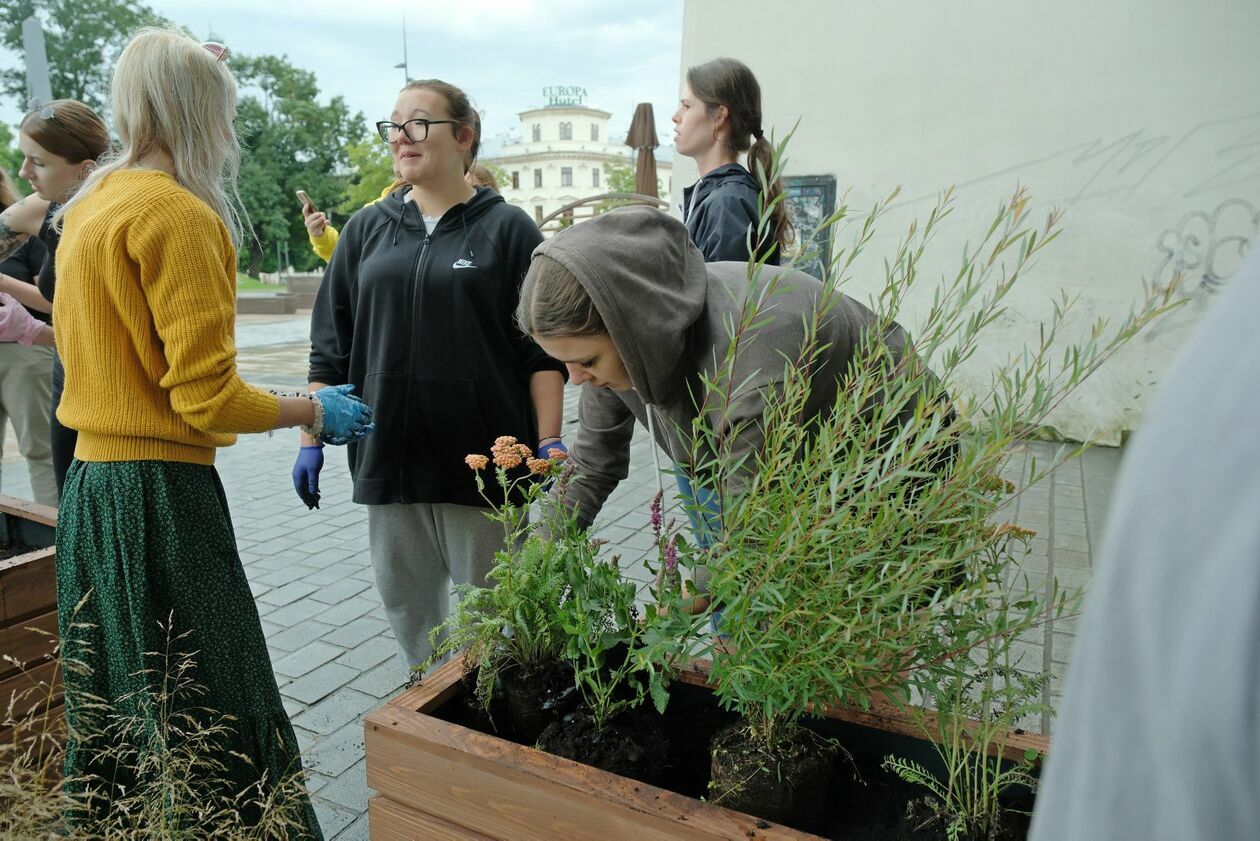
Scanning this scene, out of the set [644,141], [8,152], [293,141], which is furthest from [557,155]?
[644,141]

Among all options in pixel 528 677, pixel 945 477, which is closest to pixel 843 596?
pixel 945 477

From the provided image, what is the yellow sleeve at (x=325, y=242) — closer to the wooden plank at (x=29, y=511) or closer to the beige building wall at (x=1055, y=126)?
the wooden plank at (x=29, y=511)

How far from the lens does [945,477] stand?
1.19m

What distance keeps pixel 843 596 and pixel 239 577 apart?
4.92 ft

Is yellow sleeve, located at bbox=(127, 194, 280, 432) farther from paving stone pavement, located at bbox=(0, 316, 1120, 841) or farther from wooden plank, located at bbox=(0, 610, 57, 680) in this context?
wooden plank, located at bbox=(0, 610, 57, 680)

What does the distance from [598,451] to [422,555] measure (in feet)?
3.25

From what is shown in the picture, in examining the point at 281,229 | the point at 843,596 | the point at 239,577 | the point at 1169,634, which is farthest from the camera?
the point at 281,229

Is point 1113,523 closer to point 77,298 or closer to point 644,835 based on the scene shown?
point 644,835

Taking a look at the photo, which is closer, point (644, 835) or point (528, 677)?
point (644, 835)

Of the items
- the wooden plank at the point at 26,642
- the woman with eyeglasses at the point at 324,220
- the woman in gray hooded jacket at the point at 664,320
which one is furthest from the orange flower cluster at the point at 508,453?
the woman with eyeglasses at the point at 324,220

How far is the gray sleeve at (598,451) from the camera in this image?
1.99 metres

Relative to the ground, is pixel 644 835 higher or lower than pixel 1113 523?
lower

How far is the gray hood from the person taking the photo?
1568mm

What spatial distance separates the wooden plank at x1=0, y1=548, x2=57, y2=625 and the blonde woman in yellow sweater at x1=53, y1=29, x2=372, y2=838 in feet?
1.79
